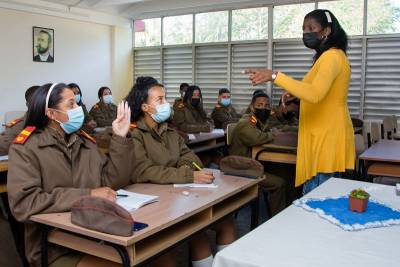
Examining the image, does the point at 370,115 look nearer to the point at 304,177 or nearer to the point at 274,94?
the point at 274,94

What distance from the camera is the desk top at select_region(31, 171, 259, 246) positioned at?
171 cm

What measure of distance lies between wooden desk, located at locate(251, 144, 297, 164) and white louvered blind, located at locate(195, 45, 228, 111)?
182 inches

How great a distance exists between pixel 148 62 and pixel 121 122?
299 inches

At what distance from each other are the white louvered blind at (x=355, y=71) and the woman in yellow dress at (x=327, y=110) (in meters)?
5.08

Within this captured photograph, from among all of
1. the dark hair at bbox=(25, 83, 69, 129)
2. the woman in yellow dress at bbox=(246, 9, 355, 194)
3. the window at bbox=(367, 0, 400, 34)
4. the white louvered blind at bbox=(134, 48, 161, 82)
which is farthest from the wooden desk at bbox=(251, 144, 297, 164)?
the white louvered blind at bbox=(134, 48, 161, 82)

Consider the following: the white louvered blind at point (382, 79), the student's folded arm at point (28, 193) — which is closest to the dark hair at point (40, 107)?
the student's folded arm at point (28, 193)

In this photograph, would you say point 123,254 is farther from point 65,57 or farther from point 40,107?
point 65,57

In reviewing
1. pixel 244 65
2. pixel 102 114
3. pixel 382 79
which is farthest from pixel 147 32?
pixel 382 79

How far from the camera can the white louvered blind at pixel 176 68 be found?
29.9ft

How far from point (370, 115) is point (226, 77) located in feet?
9.40

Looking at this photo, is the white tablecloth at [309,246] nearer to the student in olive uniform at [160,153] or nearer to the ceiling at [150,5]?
the student in olive uniform at [160,153]

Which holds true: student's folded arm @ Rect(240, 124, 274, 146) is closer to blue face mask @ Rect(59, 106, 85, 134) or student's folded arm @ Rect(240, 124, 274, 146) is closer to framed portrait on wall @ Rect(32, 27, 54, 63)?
blue face mask @ Rect(59, 106, 85, 134)

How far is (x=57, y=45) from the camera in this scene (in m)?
8.09

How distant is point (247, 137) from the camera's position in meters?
4.14
